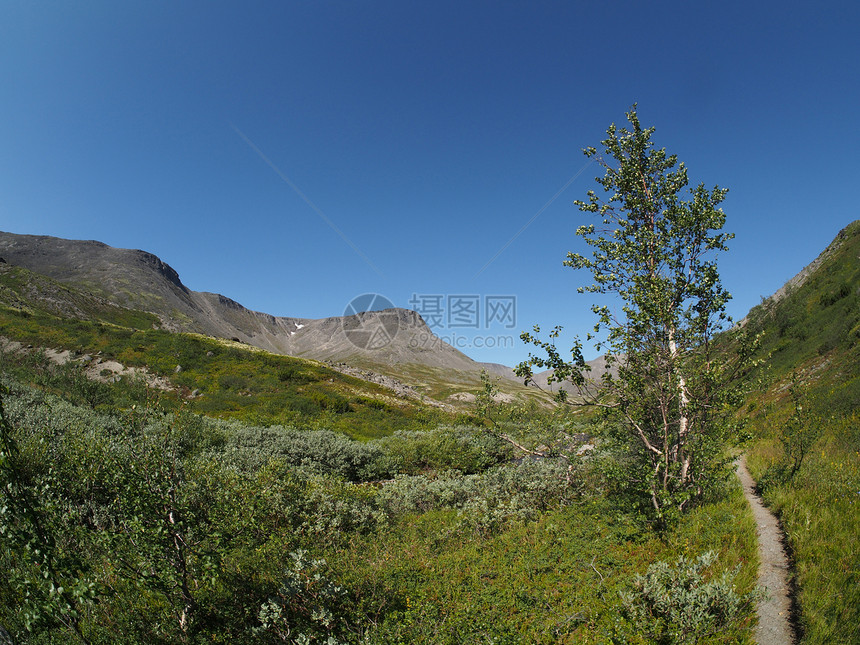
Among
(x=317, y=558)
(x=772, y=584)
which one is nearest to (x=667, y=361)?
(x=772, y=584)

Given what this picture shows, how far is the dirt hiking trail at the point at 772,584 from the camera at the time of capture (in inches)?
Result: 227

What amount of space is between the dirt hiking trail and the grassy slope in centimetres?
28

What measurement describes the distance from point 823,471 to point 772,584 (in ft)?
19.5

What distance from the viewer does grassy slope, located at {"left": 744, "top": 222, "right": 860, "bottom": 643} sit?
19.1 feet

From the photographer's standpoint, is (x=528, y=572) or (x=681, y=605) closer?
(x=681, y=605)

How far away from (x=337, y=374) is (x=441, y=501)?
4751cm

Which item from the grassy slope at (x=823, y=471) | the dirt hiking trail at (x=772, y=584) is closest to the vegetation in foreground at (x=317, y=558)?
the dirt hiking trail at (x=772, y=584)

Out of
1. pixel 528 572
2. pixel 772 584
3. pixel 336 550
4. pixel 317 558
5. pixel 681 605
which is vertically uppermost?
pixel 772 584

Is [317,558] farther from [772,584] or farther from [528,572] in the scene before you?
[772,584]

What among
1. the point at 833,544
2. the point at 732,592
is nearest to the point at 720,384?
the point at 833,544

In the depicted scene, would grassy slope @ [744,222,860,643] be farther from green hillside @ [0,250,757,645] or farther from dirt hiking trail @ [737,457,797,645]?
green hillside @ [0,250,757,645]

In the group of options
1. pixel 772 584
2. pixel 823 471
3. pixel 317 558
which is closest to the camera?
pixel 772 584

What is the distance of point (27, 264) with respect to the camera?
630 ft

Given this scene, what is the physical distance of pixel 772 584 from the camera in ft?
22.5
